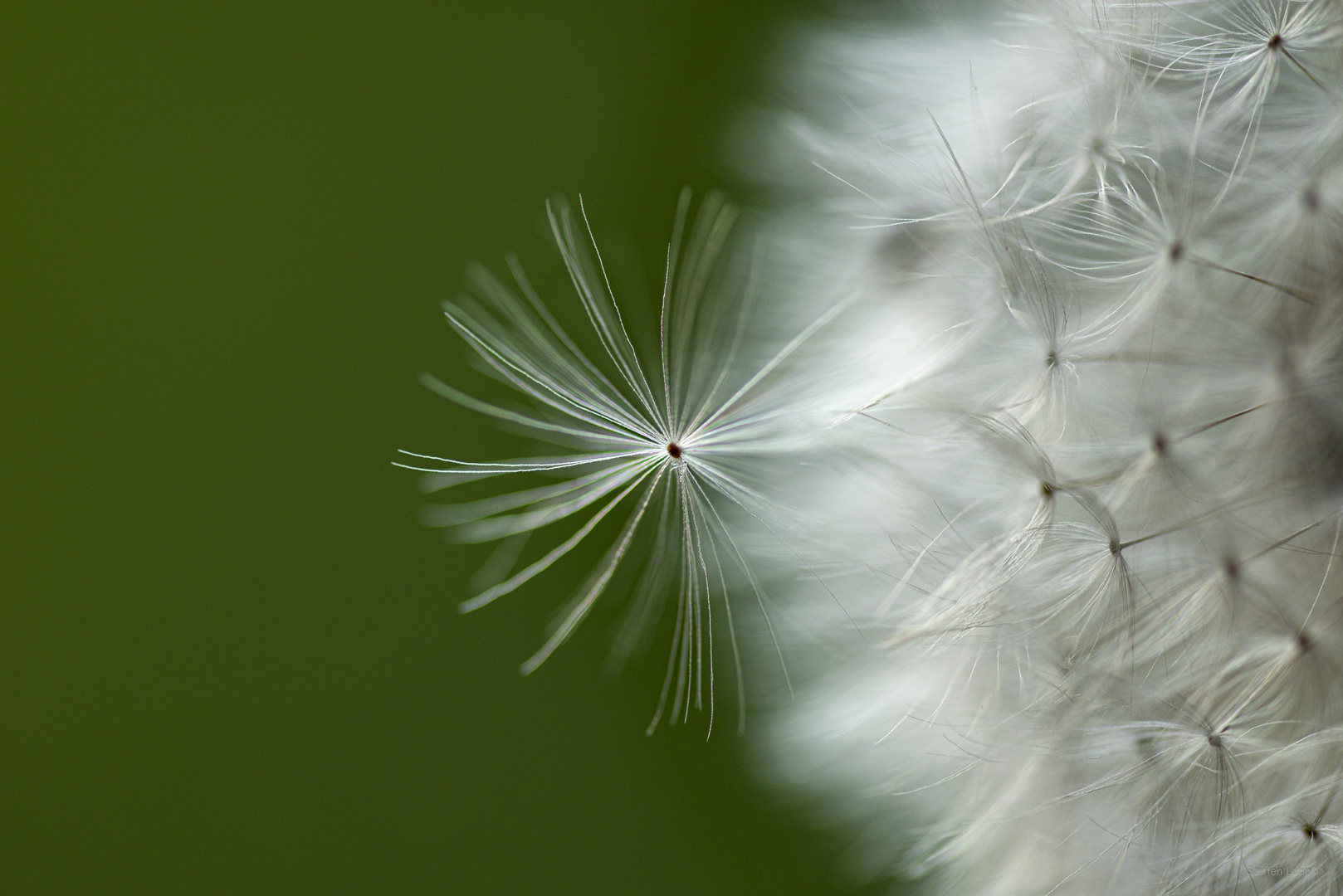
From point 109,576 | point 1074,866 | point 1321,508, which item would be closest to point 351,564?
point 109,576

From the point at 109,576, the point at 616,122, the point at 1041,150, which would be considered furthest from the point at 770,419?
the point at 109,576

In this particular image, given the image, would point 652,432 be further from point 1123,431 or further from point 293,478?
point 293,478

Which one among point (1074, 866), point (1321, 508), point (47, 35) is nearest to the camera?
point (1321, 508)

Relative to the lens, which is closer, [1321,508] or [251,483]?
[1321,508]

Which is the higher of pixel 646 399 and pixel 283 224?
pixel 283 224

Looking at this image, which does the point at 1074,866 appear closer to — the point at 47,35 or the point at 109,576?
the point at 109,576

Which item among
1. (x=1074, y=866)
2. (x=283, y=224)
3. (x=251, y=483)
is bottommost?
(x=1074, y=866)

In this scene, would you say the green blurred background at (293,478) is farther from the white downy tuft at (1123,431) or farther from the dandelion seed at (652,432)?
the white downy tuft at (1123,431)

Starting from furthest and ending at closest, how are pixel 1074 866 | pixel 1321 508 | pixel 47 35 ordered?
1. pixel 47 35
2. pixel 1074 866
3. pixel 1321 508

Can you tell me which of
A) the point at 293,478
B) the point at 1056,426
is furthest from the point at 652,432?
the point at 293,478
